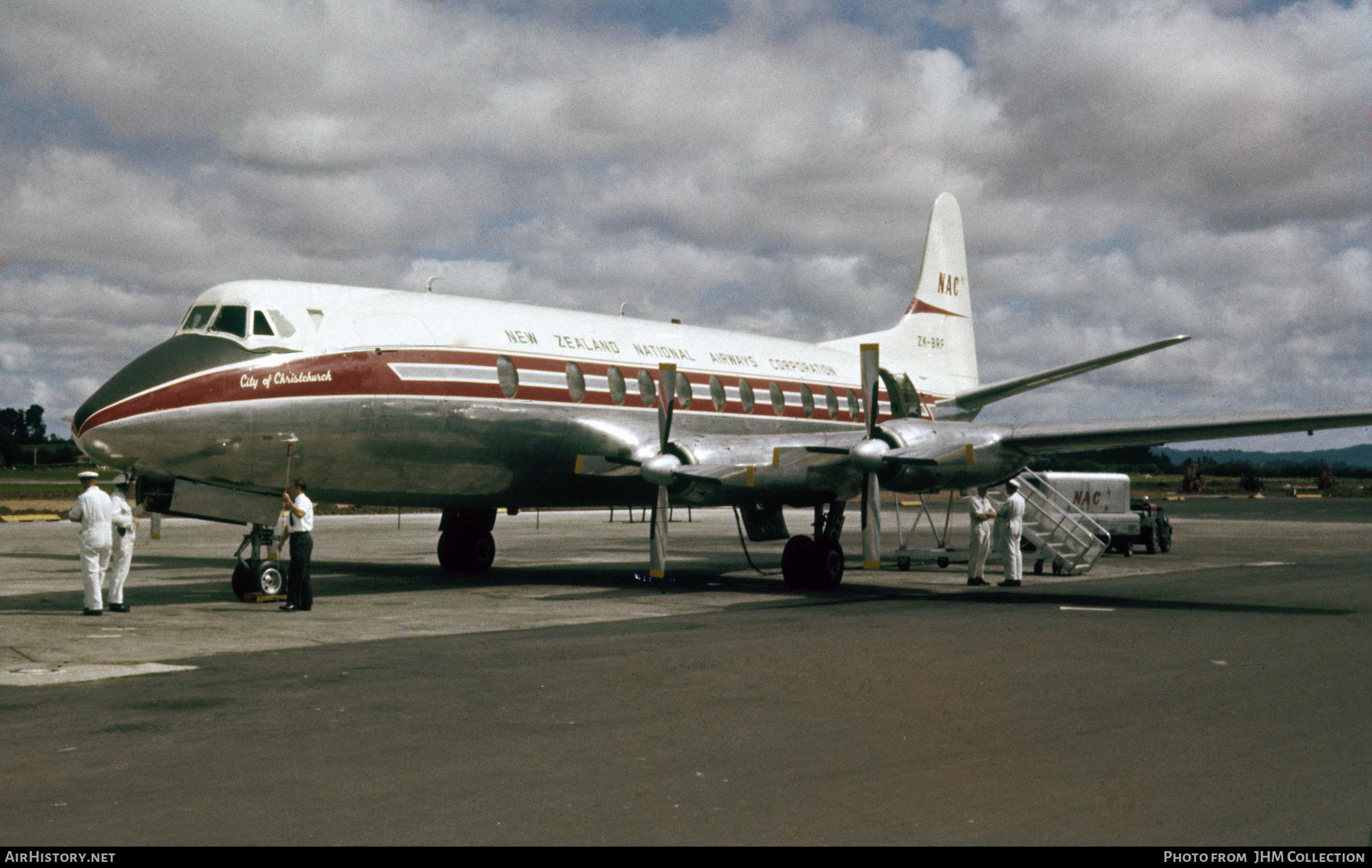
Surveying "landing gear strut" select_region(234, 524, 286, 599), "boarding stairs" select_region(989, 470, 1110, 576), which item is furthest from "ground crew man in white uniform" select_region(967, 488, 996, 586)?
"landing gear strut" select_region(234, 524, 286, 599)

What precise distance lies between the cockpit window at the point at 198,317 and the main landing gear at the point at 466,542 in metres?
6.40

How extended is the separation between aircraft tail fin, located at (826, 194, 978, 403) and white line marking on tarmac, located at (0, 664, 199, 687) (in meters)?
18.7

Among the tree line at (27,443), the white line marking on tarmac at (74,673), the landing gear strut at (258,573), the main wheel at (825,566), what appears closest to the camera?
the white line marking on tarmac at (74,673)

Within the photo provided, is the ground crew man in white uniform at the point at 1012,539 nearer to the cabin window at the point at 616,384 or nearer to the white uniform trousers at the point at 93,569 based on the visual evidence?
the cabin window at the point at 616,384

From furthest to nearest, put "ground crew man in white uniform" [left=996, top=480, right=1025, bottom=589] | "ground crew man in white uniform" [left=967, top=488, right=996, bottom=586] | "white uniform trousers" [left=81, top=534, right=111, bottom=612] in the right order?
"ground crew man in white uniform" [left=967, top=488, right=996, bottom=586]
"ground crew man in white uniform" [left=996, top=480, right=1025, bottom=589]
"white uniform trousers" [left=81, top=534, right=111, bottom=612]

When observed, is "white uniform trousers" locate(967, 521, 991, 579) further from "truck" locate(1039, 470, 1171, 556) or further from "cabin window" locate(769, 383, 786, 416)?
"truck" locate(1039, 470, 1171, 556)

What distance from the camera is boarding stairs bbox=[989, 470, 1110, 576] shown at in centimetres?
2206

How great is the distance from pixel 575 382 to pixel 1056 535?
1078cm

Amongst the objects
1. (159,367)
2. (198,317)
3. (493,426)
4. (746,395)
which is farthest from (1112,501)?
(159,367)

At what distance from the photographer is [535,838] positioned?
5.28 meters

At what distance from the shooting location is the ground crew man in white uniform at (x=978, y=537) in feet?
64.4

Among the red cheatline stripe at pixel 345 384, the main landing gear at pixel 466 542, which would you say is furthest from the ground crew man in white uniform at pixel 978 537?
the main landing gear at pixel 466 542

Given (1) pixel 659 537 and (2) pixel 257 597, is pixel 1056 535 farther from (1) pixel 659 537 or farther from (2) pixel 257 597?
(2) pixel 257 597

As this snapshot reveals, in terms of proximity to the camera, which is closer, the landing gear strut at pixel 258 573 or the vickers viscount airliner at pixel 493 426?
the vickers viscount airliner at pixel 493 426
